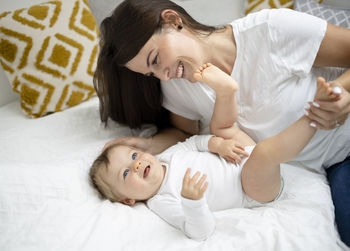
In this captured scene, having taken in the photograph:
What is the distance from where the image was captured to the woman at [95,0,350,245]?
3.31 feet

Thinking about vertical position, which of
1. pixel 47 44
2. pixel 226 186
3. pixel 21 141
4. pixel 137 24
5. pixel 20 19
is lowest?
pixel 21 141

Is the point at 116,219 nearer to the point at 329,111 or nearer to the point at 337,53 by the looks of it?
the point at 329,111

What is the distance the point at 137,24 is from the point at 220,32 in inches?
13.4

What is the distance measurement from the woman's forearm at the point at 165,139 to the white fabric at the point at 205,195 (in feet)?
0.51

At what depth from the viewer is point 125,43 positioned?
→ 1.02 metres

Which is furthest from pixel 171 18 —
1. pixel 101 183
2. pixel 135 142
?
pixel 101 183

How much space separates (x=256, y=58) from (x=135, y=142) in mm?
619

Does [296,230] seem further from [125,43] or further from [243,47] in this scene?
[125,43]

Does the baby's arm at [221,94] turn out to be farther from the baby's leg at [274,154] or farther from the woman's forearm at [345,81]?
the woman's forearm at [345,81]

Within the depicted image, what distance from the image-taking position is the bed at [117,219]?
843mm

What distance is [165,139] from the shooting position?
1386 millimetres

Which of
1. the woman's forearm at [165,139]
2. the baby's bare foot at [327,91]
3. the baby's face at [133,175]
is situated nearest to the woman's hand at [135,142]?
the woman's forearm at [165,139]

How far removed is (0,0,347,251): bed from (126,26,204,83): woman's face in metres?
0.46

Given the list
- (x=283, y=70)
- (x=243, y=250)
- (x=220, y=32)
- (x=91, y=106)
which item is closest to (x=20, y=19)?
(x=91, y=106)
